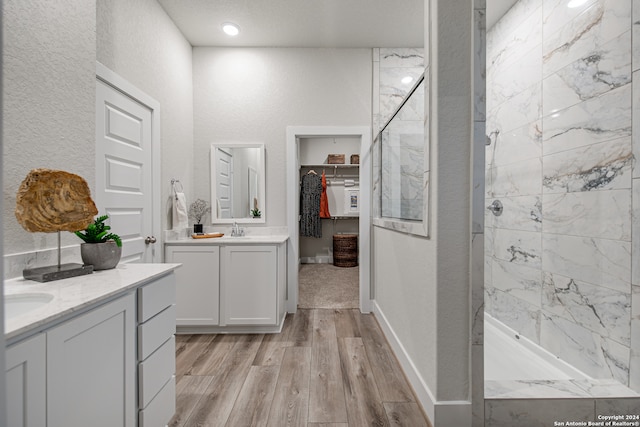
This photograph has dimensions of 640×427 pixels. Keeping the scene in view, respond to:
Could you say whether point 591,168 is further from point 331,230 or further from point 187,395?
point 331,230

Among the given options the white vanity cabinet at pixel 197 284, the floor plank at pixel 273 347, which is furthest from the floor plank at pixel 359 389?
the white vanity cabinet at pixel 197 284

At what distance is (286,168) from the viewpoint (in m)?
A: 3.23

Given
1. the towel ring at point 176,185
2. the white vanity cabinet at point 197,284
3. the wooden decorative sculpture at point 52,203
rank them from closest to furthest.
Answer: the wooden decorative sculpture at point 52,203 → the white vanity cabinet at point 197,284 → the towel ring at point 176,185

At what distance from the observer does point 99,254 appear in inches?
55.9

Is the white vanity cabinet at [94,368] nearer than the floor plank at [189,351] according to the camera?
Yes

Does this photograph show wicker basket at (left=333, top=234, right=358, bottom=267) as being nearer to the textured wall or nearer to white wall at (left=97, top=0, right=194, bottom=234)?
white wall at (left=97, top=0, right=194, bottom=234)

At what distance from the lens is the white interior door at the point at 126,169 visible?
1937 millimetres

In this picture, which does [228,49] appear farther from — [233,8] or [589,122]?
[589,122]

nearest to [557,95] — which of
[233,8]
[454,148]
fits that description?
[454,148]

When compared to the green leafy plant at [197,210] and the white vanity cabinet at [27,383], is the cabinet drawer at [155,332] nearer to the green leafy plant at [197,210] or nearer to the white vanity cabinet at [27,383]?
the white vanity cabinet at [27,383]

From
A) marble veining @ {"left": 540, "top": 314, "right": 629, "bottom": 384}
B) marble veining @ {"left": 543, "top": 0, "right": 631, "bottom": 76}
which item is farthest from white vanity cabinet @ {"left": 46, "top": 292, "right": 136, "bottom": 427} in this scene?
marble veining @ {"left": 543, "top": 0, "right": 631, "bottom": 76}

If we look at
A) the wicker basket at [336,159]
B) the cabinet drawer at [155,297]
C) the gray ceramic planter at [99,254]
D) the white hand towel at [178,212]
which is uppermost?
the wicker basket at [336,159]

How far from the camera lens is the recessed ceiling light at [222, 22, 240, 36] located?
112 inches

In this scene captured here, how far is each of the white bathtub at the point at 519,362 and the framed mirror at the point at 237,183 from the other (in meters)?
2.36
